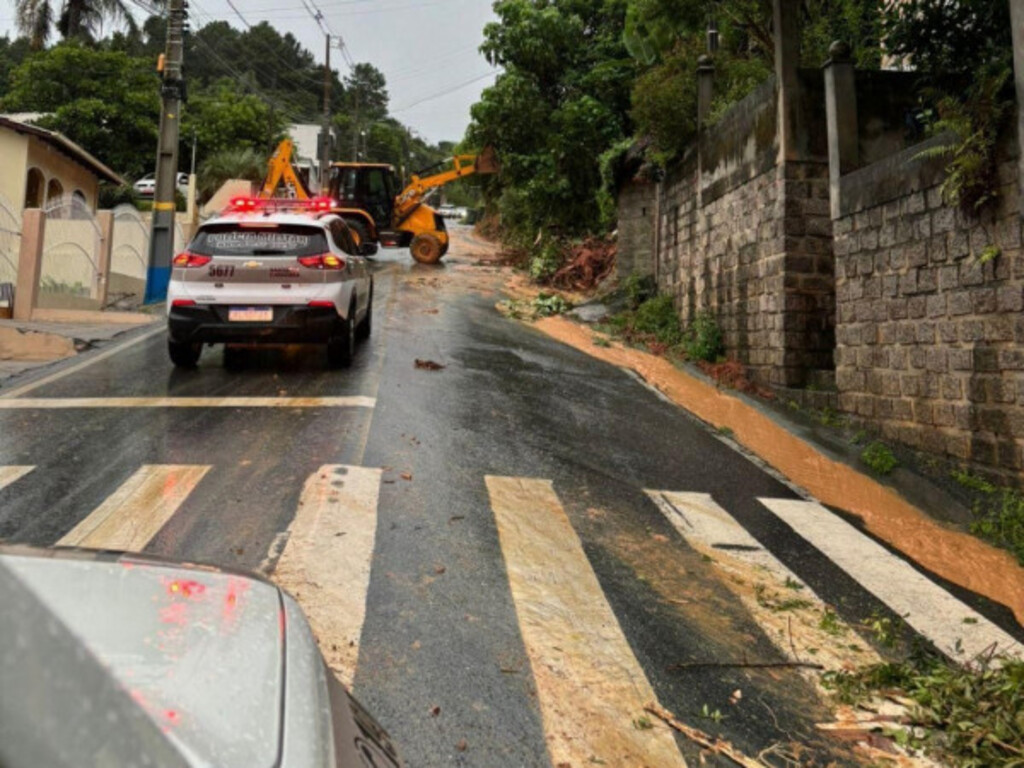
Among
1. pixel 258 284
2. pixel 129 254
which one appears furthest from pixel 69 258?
pixel 258 284

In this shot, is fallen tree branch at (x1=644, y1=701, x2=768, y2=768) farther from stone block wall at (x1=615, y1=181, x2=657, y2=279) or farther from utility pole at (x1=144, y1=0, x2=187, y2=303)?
utility pole at (x1=144, y1=0, x2=187, y2=303)

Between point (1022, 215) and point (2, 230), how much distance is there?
1461 centimetres

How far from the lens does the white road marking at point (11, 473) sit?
5565 millimetres

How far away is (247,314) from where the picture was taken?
8930 mm

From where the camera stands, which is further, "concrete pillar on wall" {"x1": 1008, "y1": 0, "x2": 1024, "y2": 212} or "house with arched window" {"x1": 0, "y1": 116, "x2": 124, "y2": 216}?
"house with arched window" {"x1": 0, "y1": 116, "x2": 124, "y2": 216}

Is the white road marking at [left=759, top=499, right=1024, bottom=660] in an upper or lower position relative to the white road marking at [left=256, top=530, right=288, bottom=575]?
lower

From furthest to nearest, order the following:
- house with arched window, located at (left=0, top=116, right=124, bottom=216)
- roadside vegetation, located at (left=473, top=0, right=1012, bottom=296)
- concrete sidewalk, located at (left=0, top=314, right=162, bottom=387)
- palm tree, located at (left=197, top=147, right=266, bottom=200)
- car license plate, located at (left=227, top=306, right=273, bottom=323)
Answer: palm tree, located at (left=197, top=147, right=266, bottom=200)
house with arched window, located at (left=0, top=116, right=124, bottom=216)
concrete sidewalk, located at (left=0, top=314, right=162, bottom=387)
car license plate, located at (left=227, top=306, right=273, bottom=323)
roadside vegetation, located at (left=473, top=0, right=1012, bottom=296)

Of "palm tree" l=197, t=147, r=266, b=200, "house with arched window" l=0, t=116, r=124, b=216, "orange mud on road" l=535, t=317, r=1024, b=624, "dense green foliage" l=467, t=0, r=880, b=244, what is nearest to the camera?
"orange mud on road" l=535, t=317, r=1024, b=624

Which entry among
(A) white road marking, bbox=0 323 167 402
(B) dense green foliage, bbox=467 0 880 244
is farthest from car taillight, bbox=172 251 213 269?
(B) dense green foliage, bbox=467 0 880 244

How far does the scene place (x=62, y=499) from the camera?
5246 mm

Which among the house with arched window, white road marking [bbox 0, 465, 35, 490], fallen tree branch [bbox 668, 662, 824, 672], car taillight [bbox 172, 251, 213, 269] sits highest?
the house with arched window

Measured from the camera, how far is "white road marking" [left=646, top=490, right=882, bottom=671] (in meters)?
3.89

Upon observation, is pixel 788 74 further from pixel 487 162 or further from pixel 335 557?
pixel 487 162

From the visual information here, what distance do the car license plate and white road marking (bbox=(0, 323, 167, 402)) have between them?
88.8 inches
